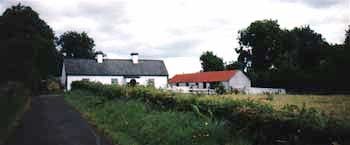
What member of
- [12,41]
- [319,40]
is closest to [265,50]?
[319,40]

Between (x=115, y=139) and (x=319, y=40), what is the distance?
240 ft

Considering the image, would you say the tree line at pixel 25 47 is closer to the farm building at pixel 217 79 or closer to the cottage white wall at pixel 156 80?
the cottage white wall at pixel 156 80

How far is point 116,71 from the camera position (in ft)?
228

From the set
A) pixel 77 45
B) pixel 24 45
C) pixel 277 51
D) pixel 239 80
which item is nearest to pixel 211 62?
pixel 277 51

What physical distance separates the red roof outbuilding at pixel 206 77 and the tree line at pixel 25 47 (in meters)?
27.3

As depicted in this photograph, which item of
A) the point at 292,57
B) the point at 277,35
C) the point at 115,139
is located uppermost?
the point at 277,35

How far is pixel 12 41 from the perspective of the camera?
52.0 metres

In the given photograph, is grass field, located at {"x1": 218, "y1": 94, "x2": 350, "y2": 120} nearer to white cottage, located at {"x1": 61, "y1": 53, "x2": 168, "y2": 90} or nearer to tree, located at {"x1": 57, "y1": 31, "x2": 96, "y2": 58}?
white cottage, located at {"x1": 61, "y1": 53, "x2": 168, "y2": 90}

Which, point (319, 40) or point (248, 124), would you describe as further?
point (319, 40)

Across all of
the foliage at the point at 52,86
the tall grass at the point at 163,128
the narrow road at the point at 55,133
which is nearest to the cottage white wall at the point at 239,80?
the foliage at the point at 52,86

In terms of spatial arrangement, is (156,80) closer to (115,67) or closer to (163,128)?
(115,67)

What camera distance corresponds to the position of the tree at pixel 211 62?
104 meters

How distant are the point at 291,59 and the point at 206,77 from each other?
1826 cm

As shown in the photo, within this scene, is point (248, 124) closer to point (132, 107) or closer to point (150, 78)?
point (132, 107)
